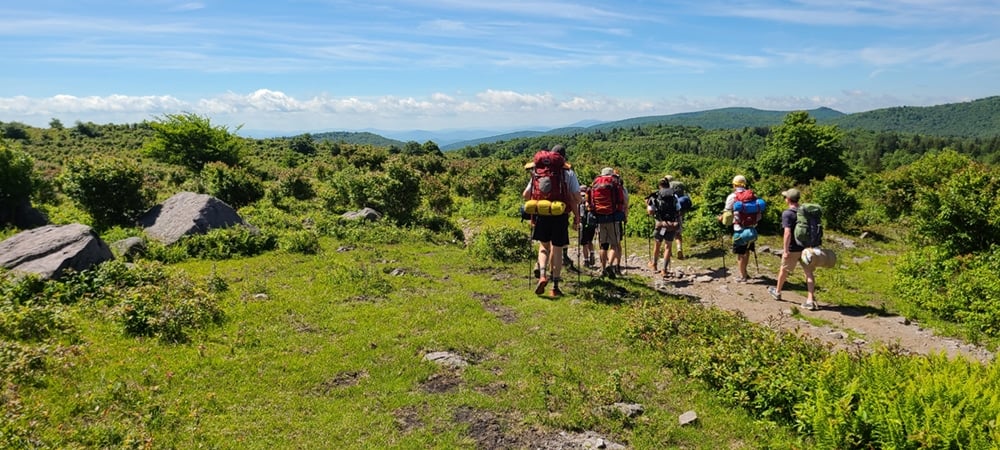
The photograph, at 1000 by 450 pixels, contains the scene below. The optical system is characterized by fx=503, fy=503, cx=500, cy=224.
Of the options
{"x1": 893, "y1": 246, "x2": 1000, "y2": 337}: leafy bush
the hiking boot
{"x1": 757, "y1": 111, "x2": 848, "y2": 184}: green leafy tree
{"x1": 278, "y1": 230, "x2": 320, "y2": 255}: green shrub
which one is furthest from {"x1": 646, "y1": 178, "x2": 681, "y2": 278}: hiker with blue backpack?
{"x1": 757, "y1": 111, "x2": 848, "y2": 184}: green leafy tree

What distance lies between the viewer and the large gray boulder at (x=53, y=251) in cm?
1035

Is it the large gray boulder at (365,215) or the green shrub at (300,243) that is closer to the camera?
the green shrub at (300,243)

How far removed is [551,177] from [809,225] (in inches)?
228

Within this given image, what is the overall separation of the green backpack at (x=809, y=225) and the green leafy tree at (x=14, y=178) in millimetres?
22313

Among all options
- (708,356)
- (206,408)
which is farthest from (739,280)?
(206,408)

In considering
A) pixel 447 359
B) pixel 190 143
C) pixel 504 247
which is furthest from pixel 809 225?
pixel 190 143

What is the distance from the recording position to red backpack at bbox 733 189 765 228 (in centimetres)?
1251

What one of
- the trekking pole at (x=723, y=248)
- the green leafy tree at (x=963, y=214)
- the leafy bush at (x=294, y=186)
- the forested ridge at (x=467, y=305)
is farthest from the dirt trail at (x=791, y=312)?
the leafy bush at (x=294, y=186)

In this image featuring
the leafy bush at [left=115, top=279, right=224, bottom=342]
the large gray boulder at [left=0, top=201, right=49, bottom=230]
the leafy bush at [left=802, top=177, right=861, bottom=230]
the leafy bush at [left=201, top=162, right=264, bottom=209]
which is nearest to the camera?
the leafy bush at [left=115, top=279, right=224, bottom=342]

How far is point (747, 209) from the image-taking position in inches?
493

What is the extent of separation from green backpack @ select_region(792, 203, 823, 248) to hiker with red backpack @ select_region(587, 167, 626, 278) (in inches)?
154

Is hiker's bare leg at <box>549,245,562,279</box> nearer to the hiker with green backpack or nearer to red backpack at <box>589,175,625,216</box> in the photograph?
red backpack at <box>589,175,625,216</box>

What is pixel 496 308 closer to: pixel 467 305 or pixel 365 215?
pixel 467 305

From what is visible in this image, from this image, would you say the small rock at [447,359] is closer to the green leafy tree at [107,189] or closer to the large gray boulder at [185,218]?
the large gray boulder at [185,218]
